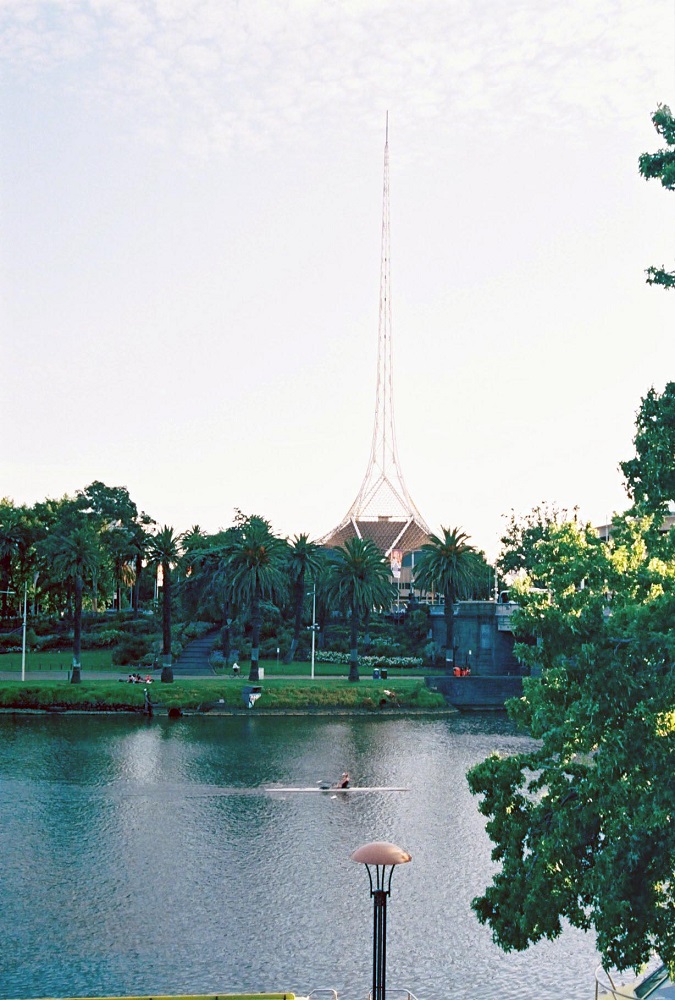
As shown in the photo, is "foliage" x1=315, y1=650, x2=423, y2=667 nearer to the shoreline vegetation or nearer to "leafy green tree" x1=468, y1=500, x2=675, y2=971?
the shoreline vegetation

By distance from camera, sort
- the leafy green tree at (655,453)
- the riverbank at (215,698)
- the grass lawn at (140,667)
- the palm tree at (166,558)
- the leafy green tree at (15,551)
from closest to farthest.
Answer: the leafy green tree at (655,453) → the riverbank at (215,698) → the palm tree at (166,558) → the grass lawn at (140,667) → the leafy green tree at (15,551)

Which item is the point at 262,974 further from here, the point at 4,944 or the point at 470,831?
the point at 470,831

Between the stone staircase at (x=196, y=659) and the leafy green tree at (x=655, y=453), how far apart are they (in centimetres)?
6389

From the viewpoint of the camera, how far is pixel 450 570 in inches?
3248

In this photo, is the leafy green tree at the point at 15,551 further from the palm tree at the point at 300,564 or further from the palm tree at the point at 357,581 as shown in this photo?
the palm tree at the point at 357,581

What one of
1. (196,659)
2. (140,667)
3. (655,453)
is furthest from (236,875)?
(196,659)

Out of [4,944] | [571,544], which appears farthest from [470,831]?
[571,544]

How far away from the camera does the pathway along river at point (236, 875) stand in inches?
899

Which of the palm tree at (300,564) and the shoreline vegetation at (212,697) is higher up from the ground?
the palm tree at (300,564)

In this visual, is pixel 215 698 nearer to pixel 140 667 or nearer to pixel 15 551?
pixel 140 667

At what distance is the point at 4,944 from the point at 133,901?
4.18 m

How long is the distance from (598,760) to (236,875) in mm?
18769

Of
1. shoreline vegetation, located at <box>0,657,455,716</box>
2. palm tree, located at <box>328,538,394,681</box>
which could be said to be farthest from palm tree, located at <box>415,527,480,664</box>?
shoreline vegetation, located at <box>0,657,455,716</box>

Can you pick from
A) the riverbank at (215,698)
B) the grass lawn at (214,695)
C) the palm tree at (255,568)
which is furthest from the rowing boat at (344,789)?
the palm tree at (255,568)
